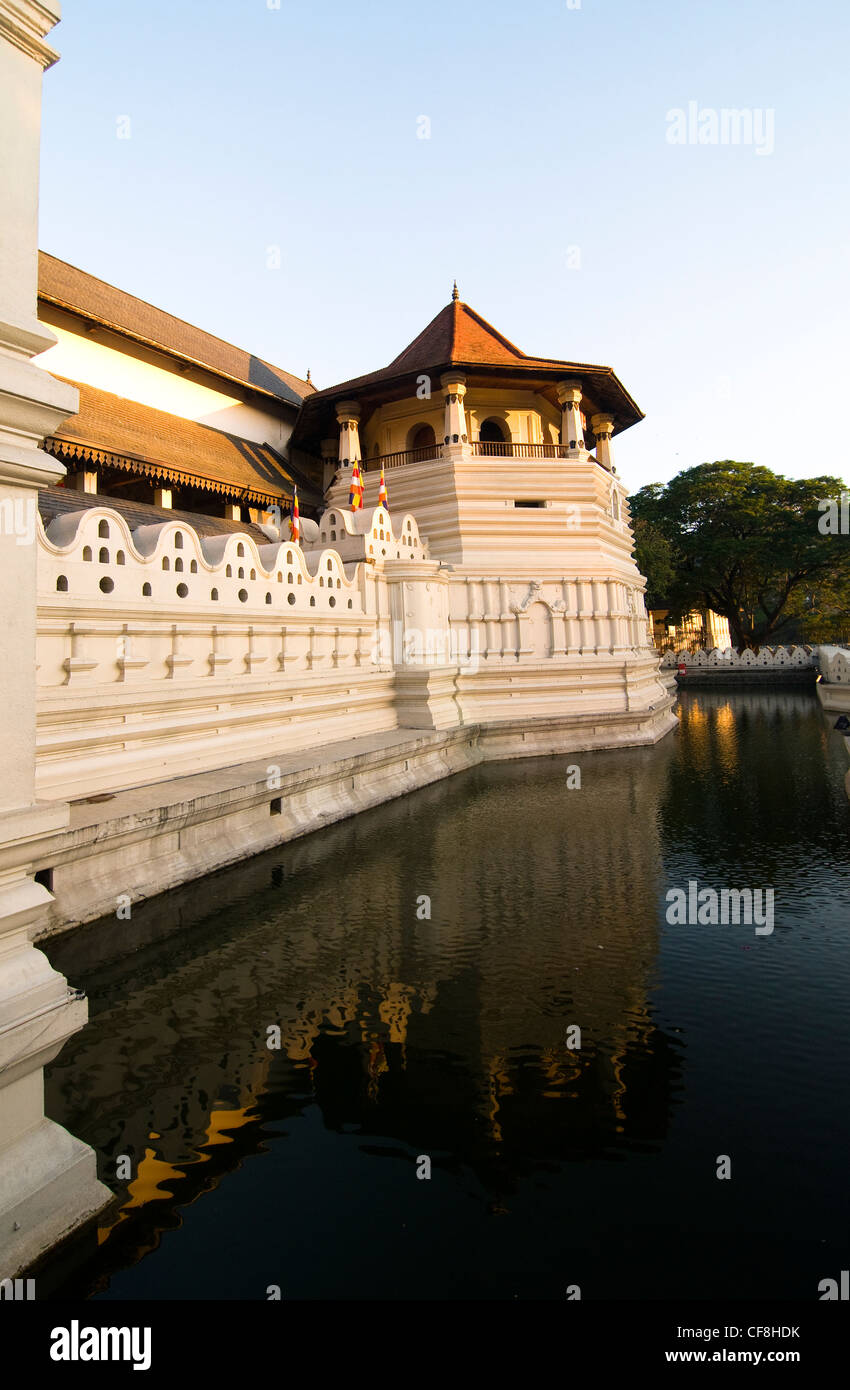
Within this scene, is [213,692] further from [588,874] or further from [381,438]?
[381,438]

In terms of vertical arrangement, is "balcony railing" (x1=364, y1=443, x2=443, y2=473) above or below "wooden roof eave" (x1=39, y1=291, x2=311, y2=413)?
below

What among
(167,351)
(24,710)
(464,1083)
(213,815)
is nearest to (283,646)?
(213,815)

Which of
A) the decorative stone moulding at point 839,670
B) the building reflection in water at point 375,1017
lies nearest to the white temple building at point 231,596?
the building reflection in water at point 375,1017

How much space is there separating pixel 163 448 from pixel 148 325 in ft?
21.4

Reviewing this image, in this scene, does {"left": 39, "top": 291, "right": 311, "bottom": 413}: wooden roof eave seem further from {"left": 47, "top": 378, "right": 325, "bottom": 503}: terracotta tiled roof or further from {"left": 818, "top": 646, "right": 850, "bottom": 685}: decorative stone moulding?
{"left": 818, "top": 646, "right": 850, "bottom": 685}: decorative stone moulding

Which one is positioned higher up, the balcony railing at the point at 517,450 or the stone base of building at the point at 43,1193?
the balcony railing at the point at 517,450

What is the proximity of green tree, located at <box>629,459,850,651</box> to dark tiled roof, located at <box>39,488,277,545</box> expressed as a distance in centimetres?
3269

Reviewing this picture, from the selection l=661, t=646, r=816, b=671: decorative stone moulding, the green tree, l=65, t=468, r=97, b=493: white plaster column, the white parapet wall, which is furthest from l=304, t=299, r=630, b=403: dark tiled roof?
l=661, t=646, r=816, b=671: decorative stone moulding

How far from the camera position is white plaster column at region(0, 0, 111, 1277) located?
11.3ft

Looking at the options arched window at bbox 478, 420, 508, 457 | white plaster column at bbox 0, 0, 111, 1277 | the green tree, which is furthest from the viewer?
the green tree

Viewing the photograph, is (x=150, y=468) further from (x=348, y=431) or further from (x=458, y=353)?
(x=458, y=353)

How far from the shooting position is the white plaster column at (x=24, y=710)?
3.44m

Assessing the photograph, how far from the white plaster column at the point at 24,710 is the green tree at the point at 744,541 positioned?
43919 mm

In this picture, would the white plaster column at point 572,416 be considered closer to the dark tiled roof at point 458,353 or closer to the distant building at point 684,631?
the dark tiled roof at point 458,353
